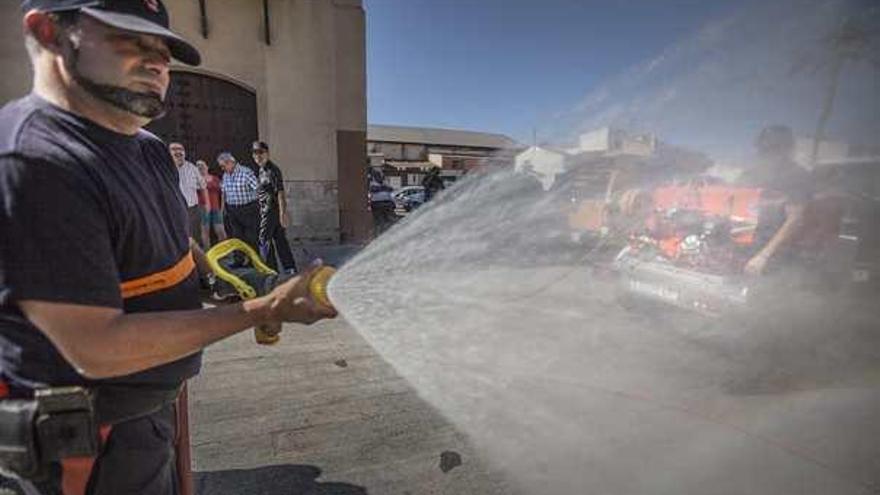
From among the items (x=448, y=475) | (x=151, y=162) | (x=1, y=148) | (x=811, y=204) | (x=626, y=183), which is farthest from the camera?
(x=811, y=204)

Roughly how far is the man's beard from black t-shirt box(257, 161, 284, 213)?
20.4 feet

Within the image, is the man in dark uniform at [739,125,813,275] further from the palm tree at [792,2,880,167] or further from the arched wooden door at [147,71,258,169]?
the arched wooden door at [147,71,258,169]

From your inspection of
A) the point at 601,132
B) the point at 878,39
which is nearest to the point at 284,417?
the point at 601,132

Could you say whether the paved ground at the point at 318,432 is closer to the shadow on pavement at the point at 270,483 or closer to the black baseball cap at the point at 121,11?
the shadow on pavement at the point at 270,483

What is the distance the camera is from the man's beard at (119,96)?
1164 mm

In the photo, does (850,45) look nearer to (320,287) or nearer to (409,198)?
(320,287)

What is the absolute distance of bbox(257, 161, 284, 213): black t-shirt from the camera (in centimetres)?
732

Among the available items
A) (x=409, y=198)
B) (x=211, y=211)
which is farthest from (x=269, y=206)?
(x=409, y=198)

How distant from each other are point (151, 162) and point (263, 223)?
611 cm

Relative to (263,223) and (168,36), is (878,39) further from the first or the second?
(263,223)

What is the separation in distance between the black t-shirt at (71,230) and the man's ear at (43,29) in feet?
0.39

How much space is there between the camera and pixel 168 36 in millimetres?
1253

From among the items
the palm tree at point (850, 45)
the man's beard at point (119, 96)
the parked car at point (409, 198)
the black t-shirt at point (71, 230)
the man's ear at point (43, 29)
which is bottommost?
the parked car at point (409, 198)

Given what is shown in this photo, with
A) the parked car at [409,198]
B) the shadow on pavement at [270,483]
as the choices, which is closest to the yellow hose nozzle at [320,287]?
the shadow on pavement at [270,483]
